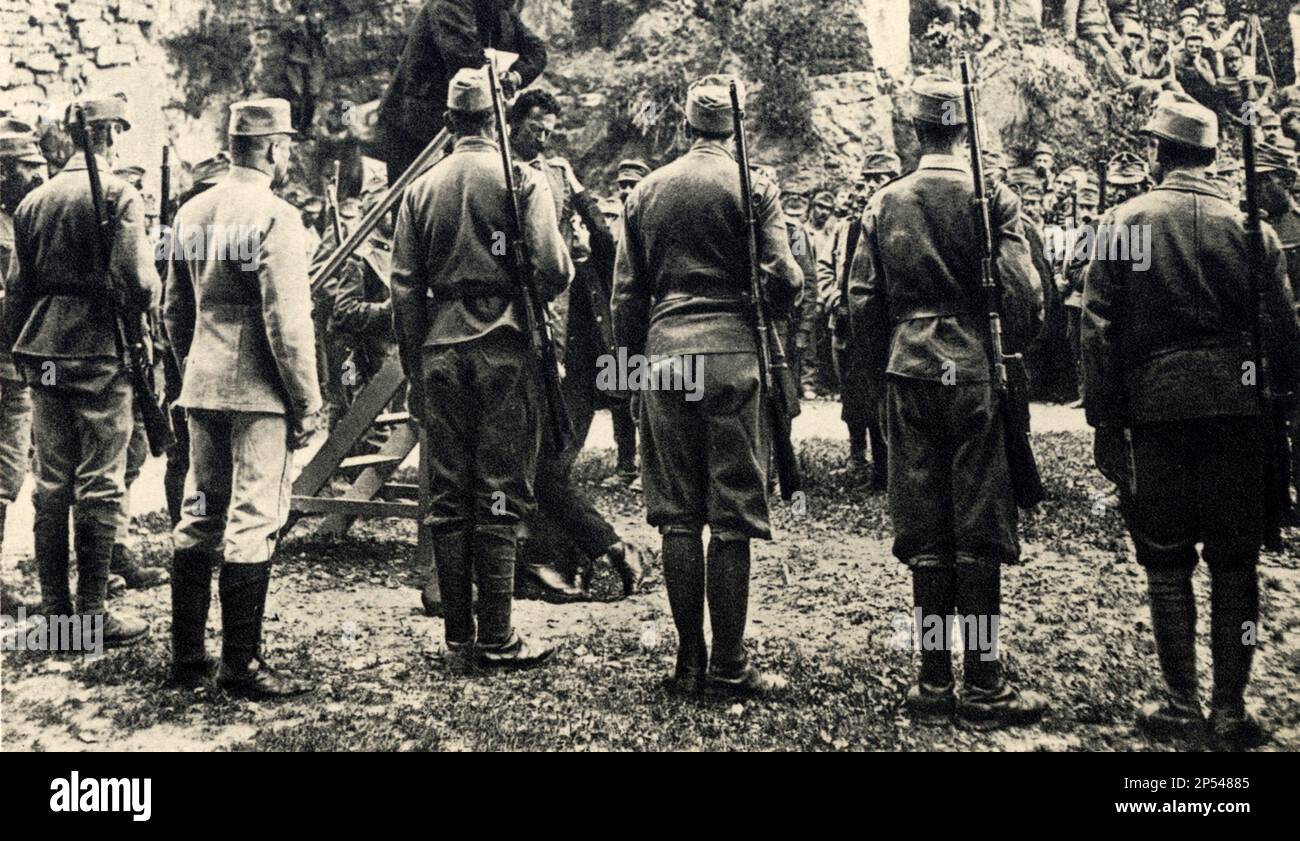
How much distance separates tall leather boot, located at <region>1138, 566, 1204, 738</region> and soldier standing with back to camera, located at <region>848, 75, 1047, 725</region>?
1.46 ft

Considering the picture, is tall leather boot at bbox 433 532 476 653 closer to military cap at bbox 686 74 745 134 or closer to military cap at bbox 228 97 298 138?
military cap at bbox 228 97 298 138

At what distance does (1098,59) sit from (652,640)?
12.4 metres

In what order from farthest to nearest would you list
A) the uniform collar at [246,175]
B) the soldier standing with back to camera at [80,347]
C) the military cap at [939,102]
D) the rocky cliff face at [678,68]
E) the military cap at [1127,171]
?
the rocky cliff face at [678,68] → the military cap at [1127,171] → the soldier standing with back to camera at [80,347] → the uniform collar at [246,175] → the military cap at [939,102]

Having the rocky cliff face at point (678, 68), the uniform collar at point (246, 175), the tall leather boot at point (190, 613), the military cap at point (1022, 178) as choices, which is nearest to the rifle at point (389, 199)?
the uniform collar at point (246, 175)

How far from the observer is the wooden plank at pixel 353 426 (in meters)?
6.68

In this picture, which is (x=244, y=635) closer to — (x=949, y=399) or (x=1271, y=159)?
(x=949, y=399)

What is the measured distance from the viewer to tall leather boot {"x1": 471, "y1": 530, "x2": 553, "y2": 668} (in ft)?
16.9

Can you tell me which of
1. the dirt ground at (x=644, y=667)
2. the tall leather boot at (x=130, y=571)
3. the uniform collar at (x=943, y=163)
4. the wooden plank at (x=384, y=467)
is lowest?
the dirt ground at (x=644, y=667)

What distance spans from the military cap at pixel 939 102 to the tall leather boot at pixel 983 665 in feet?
5.49

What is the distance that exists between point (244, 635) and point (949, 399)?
296 centimetres

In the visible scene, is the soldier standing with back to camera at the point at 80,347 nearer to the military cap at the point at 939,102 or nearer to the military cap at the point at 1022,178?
the military cap at the point at 939,102

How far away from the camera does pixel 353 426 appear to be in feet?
22.6

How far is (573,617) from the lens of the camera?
6.08m
